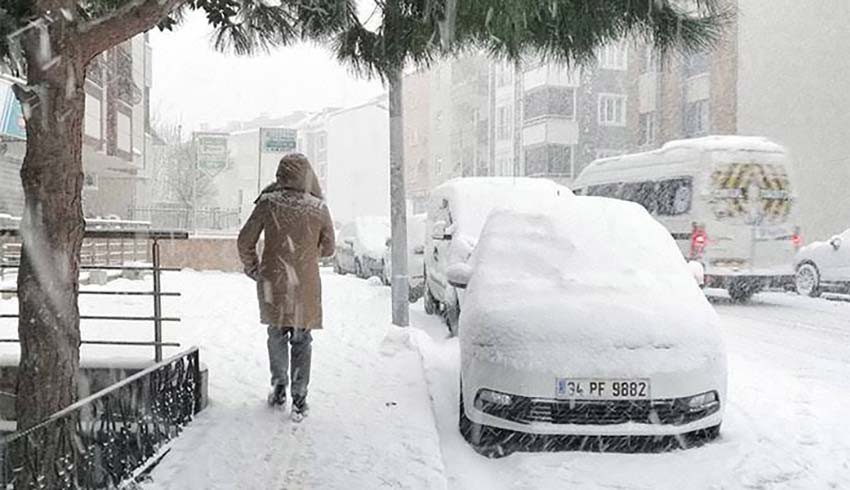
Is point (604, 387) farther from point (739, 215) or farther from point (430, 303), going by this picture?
point (739, 215)

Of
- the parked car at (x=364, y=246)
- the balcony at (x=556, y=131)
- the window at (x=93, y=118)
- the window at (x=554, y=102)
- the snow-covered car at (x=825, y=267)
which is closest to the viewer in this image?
the snow-covered car at (x=825, y=267)

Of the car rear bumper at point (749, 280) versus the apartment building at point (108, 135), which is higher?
the apartment building at point (108, 135)

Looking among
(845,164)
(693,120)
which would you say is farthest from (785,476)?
(693,120)

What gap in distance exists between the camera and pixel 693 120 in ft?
103

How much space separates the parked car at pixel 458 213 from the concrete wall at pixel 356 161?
5589cm

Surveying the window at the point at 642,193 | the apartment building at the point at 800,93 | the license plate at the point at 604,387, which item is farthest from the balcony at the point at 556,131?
the license plate at the point at 604,387

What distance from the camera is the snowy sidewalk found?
15.0 feet

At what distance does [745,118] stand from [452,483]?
26110mm

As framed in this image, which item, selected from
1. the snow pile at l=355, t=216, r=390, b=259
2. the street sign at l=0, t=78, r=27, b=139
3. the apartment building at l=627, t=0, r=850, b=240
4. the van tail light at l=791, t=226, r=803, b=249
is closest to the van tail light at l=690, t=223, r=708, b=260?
the van tail light at l=791, t=226, r=803, b=249

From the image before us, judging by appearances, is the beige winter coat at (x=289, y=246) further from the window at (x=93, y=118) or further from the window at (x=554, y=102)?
the window at (x=554, y=102)

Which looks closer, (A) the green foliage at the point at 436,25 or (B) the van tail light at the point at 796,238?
(A) the green foliage at the point at 436,25

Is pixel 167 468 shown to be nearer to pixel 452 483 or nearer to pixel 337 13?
pixel 452 483

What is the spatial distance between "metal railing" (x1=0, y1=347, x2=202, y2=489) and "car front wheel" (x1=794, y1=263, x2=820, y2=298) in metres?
13.5

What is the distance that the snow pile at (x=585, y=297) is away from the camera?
5.16 m
